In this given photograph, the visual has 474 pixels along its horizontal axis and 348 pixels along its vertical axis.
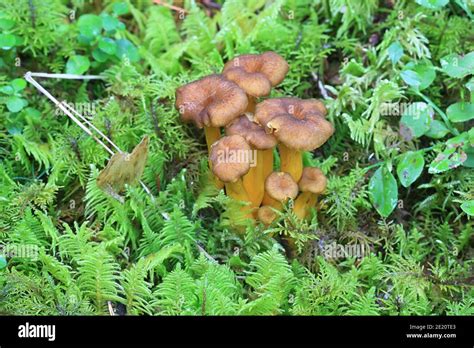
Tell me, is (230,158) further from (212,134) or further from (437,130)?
(437,130)

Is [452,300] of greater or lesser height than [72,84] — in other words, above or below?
below

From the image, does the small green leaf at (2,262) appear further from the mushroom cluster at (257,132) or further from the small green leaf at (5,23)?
the small green leaf at (5,23)

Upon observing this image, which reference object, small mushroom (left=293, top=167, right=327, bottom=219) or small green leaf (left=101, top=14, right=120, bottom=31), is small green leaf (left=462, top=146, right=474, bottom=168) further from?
small green leaf (left=101, top=14, right=120, bottom=31)

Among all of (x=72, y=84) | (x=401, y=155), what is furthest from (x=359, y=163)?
(x=72, y=84)

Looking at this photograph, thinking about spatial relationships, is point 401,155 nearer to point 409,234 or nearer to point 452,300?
point 409,234
